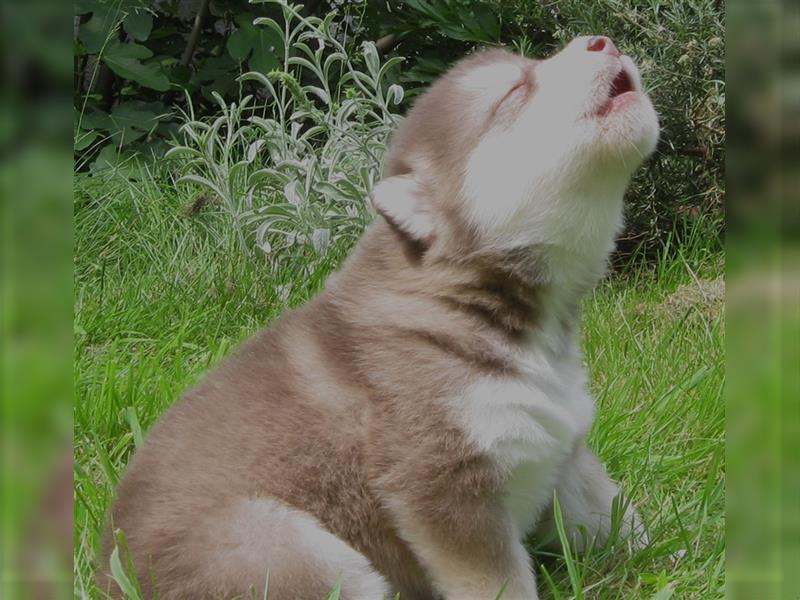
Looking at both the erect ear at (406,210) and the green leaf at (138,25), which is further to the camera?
the green leaf at (138,25)

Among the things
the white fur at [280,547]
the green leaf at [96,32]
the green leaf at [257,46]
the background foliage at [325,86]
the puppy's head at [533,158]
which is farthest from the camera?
the green leaf at [257,46]

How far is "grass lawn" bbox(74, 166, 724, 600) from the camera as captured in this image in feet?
8.90

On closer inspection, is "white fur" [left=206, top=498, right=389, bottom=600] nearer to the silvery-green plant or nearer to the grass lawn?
the grass lawn

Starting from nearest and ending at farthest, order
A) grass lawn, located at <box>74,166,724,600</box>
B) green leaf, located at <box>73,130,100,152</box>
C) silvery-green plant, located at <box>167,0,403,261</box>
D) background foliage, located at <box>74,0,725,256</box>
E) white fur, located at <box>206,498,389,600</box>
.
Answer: white fur, located at <box>206,498,389,600</box> → grass lawn, located at <box>74,166,724,600</box> → silvery-green plant, located at <box>167,0,403,261</box> → background foliage, located at <box>74,0,725,256</box> → green leaf, located at <box>73,130,100,152</box>

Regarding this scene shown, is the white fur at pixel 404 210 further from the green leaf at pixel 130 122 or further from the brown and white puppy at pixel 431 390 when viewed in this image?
the green leaf at pixel 130 122

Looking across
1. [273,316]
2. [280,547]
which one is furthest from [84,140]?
[280,547]

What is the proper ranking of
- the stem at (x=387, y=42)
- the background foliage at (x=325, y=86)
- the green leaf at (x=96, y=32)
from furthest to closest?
the stem at (x=387, y=42)
the green leaf at (x=96, y=32)
the background foliage at (x=325, y=86)

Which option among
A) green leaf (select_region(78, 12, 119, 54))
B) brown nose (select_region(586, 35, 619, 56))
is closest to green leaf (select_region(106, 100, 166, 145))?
green leaf (select_region(78, 12, 119, 54))

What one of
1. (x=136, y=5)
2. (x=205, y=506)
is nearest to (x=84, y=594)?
(x=205, y=506)

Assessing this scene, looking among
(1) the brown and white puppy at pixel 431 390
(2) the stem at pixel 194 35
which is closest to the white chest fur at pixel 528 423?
(1) the brown and white puppy at pixel 431 390

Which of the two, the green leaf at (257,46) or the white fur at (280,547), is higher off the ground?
the white fur at (280,547)

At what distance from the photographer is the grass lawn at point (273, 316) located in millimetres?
2713

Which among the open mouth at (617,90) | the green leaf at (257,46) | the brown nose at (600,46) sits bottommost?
the green leaf at (257,46)

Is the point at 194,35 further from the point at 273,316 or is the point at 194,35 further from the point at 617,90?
the point at 617,90
